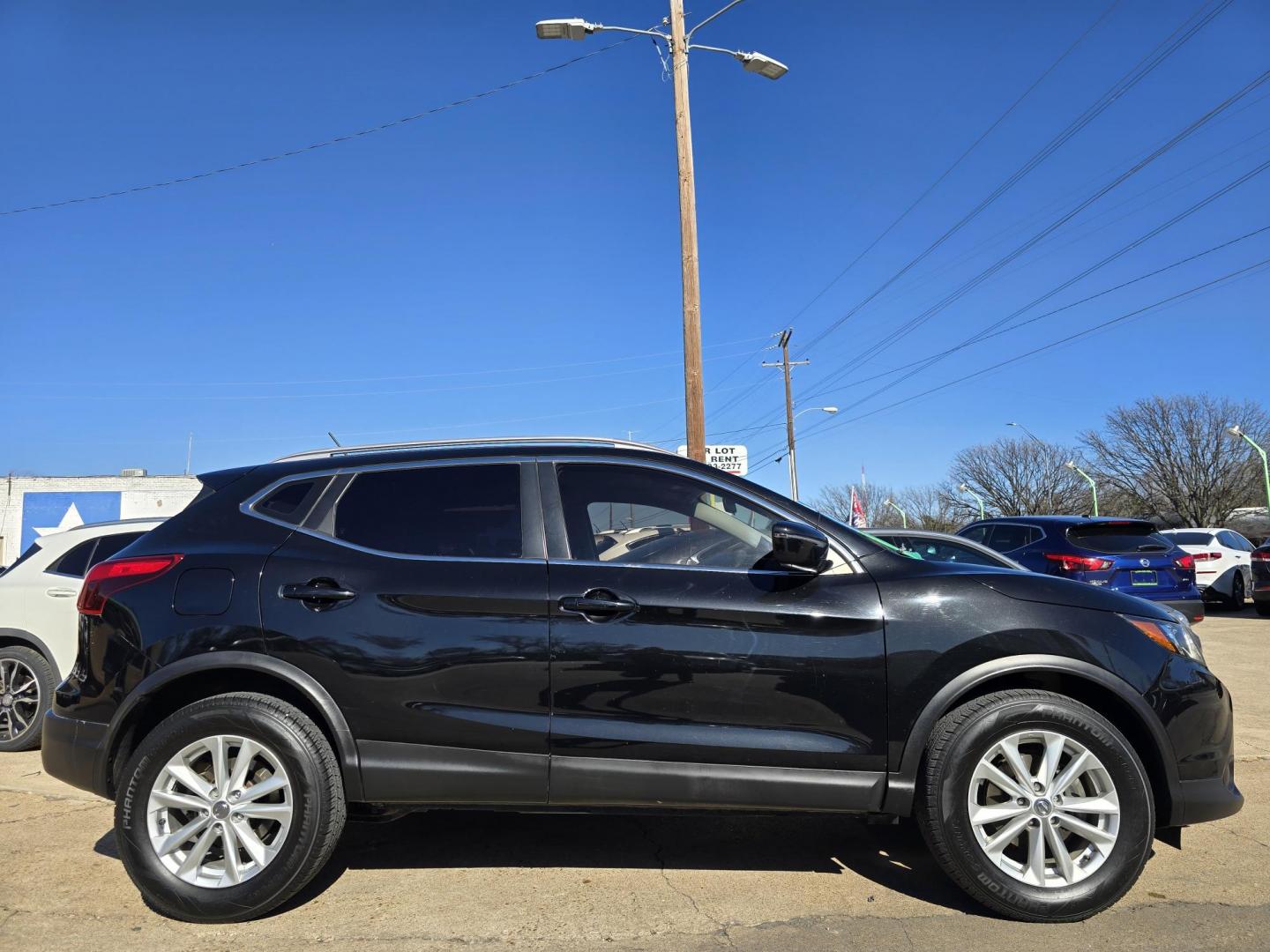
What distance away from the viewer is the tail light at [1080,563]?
30.7ft

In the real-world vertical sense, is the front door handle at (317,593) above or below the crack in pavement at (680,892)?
above

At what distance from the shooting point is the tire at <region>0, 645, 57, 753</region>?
616 centimetres

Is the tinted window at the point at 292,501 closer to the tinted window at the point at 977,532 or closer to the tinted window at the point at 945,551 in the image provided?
the tinted window at the point at 945,551

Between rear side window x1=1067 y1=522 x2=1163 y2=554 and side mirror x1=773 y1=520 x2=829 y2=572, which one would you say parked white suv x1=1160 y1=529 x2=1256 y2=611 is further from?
side mirror x1=773 y1=520 x2=829 y2=572

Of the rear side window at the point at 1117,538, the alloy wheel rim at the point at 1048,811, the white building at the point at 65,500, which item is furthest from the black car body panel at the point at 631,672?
the white building at the point at 65,500

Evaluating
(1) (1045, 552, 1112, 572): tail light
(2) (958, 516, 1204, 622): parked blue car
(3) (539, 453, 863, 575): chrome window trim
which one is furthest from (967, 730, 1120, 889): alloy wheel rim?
(1) (1045, 552, 1112, 572): tail light

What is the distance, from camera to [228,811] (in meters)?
3.34

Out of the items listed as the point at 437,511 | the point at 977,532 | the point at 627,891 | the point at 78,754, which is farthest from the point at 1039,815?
the point at 977,532

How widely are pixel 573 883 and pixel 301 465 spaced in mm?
2149

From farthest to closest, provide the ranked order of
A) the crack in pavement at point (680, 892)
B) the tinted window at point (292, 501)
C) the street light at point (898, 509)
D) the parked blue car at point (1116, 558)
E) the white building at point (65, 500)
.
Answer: the street light at point (898, 509)
the white building at point (65, 500)
the parked blue car at point (1116, 558)
the tinted window at point (292, 501)
the crack in pavement at point (680, 892)

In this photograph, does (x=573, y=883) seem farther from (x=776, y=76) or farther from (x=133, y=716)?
(x=776, y=76)

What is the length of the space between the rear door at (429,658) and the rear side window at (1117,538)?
8.10 metres

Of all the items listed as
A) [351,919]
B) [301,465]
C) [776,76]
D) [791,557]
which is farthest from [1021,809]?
[776,76]

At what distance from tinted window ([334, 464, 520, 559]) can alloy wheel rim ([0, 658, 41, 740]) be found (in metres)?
4.12
